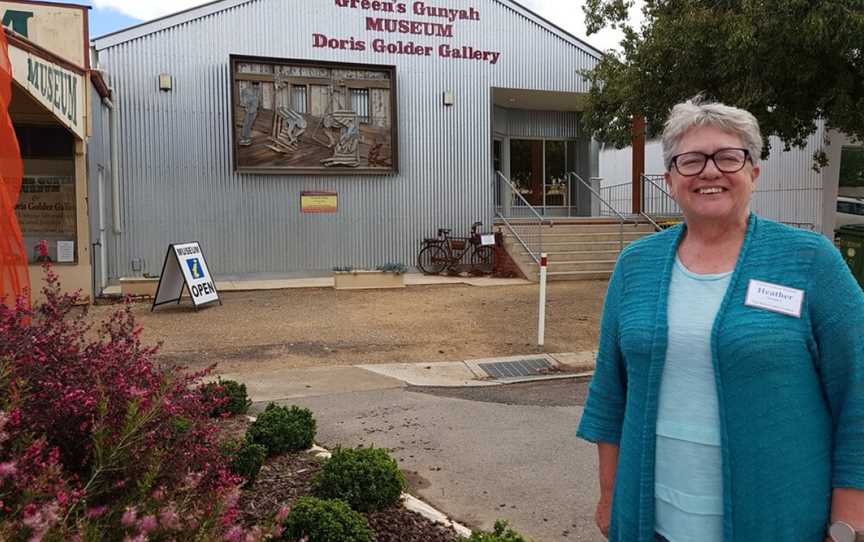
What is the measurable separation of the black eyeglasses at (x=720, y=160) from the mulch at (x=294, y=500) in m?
2.17

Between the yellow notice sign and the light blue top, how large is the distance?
1585 cm

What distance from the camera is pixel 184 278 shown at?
39.1ft

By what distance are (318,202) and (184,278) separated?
5.89m

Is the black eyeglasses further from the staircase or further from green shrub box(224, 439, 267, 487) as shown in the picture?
the staircase

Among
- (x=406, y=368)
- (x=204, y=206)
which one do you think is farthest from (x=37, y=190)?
(x=406, y=368)

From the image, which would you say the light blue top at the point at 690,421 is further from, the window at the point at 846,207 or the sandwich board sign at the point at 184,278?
the window at the point at 846,207

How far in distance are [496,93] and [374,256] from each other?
19.4 feet

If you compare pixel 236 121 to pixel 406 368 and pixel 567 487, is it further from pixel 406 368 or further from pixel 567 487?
pixel 567 487

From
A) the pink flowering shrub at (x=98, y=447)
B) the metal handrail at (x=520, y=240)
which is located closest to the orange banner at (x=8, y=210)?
the pink flowering shrub at (x=98, y=447)

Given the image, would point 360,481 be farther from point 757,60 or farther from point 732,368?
point 757,60

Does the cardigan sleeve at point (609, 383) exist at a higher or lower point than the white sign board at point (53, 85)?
lower

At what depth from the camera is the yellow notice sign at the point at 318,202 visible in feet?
56.7

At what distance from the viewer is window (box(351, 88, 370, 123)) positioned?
57.7ft

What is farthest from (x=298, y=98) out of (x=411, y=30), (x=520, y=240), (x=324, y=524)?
(x=324, y=524)
